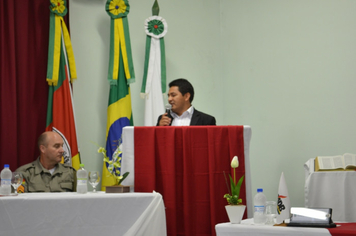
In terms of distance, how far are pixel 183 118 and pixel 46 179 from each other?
4.48 feet

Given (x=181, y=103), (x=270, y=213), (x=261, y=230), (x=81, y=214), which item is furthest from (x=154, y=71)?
(x=261, y=230)

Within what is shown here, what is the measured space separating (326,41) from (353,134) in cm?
97

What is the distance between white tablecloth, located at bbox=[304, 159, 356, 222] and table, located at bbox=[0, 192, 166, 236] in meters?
1.53

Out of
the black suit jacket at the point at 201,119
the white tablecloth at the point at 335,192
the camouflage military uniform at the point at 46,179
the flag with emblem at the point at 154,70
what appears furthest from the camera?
the flag with emblem at the point at 154,70

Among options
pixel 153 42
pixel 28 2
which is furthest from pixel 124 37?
pixel 28 2

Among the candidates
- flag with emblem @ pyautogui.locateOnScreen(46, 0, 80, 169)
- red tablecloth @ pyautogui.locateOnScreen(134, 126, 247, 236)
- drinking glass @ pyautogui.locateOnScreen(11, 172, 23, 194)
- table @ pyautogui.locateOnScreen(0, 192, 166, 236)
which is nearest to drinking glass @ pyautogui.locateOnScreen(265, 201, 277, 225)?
red tablecloth @ pyautogui.locateOnScreen(134, 126, 247, 236)

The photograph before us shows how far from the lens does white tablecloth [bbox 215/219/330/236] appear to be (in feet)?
5.81

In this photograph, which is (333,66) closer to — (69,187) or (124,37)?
(124,37)

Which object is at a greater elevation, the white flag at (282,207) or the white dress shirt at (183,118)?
the white dress shirt at (183,118)

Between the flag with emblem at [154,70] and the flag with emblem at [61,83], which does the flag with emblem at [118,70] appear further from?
the flag with emblem at [61,83]

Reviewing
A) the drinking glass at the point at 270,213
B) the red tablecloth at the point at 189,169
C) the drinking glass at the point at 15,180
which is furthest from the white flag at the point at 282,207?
the drinking glass at the point at 15,180

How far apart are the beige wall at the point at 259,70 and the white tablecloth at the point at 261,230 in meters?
2.41

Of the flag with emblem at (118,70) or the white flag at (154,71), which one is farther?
the white flag at (154,71)

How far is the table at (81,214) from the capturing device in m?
2.43
